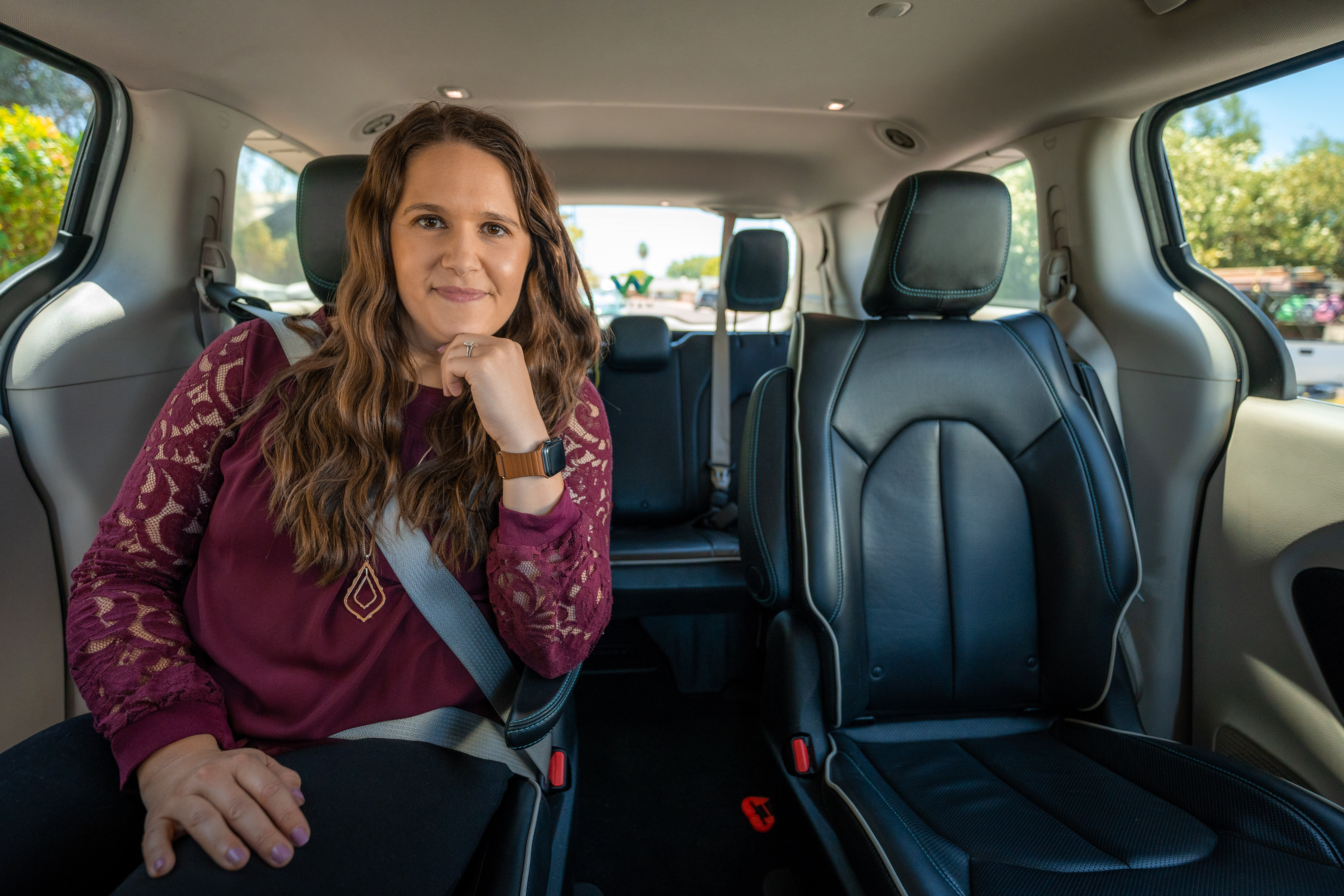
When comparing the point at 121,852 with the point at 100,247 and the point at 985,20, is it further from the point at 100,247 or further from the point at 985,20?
the point at 985,20

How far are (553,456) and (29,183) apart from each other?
1.82 m

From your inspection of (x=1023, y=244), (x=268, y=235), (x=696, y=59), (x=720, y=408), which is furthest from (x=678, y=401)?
(x=268, y=235)

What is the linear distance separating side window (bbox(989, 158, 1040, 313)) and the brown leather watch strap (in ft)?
6.56

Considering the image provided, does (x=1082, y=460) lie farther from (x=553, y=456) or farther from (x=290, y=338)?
(x=290, y=338)

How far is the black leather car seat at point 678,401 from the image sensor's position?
2.62 m

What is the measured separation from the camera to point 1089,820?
109cm

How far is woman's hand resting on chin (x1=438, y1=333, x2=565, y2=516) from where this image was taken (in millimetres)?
942

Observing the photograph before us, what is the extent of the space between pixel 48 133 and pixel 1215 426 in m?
3.11

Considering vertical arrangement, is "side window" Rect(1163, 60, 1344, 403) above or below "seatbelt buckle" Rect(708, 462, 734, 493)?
above

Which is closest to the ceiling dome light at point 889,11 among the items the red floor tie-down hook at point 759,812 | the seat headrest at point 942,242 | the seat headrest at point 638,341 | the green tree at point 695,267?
the seat headrest at point 942,242

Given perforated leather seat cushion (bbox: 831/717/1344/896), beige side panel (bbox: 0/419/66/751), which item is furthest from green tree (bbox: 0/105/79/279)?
perforated leather seat cushion (bbox: 831/717/1344/896)

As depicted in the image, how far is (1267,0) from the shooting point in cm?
135

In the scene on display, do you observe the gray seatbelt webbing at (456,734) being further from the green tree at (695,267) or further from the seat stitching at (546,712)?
the green tree at (695,267)

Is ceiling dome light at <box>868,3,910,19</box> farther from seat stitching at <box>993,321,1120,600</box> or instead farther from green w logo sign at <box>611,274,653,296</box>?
green w logo sign at <box>611,274,653,296</box>
